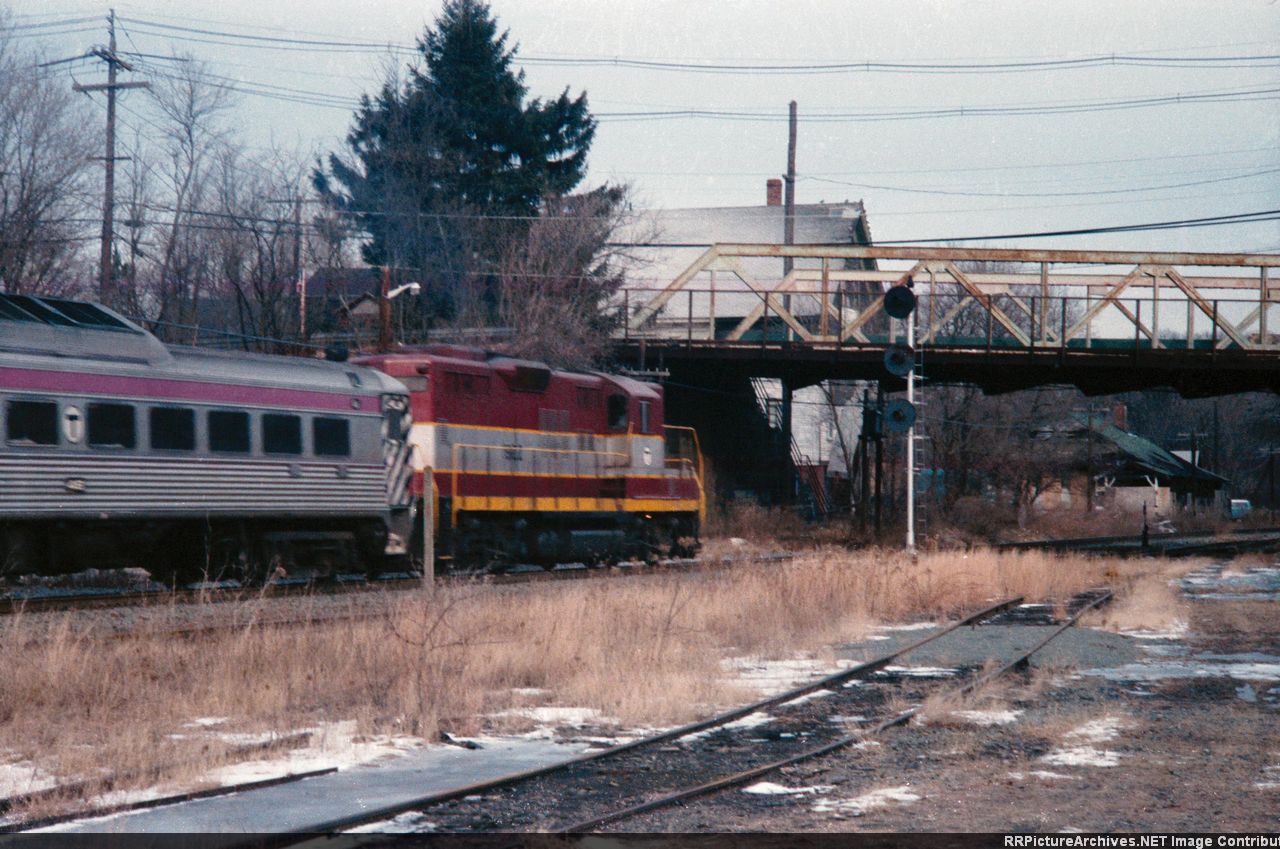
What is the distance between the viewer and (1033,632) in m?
15.6

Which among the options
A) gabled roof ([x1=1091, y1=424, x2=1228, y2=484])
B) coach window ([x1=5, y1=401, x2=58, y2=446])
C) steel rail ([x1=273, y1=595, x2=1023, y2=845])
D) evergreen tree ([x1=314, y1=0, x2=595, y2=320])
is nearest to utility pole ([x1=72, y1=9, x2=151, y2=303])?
evergreen tree ([x1=314, y1=0, x2=595, y2=320])

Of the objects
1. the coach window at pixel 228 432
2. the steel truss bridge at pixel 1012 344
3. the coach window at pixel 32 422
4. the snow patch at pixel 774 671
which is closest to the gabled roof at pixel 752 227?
the steel truss bridge at pixel 1012 344

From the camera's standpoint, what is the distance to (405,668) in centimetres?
1074

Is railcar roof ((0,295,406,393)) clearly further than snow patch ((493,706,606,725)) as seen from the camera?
Yes

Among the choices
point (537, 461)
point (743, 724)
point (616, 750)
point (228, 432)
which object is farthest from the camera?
point (537, 461)

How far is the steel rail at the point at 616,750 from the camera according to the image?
646 centimetres

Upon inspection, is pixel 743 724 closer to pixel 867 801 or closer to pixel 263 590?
pixel 867 801

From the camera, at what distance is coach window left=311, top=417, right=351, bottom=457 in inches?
767

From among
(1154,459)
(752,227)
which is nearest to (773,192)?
Answer: (752,227)

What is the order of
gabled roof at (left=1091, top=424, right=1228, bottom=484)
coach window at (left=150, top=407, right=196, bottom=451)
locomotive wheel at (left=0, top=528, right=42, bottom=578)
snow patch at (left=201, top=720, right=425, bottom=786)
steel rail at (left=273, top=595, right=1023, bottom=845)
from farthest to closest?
1. gabled roof at (left=1091, top=424, right=1228, bottom=484)
2. coach window at (left=150, top=407, right=196, bottom=451)
3. locomotive wheel at (left=0, top=528, right=42, bottom=578)
4. snow patch at (left=201, top=720, right=425, bottom=786)
5. steel rail at (left=273, top=595, right=1023, bottom=845)

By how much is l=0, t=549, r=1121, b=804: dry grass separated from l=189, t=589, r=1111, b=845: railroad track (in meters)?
0.74

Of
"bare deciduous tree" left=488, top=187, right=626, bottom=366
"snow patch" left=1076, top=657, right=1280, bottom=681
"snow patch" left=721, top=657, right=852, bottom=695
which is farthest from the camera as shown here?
"bare deciduous tree" left=488, top=187, right=626, bottom=366

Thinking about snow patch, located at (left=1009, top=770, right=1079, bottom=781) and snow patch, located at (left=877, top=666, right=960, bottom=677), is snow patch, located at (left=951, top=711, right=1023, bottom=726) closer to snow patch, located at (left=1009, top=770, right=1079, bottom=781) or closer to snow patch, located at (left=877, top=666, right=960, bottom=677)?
snow patch, located at (left=1009, top=770, right=1079, bottom=781)

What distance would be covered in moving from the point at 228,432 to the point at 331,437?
193 centimetres
